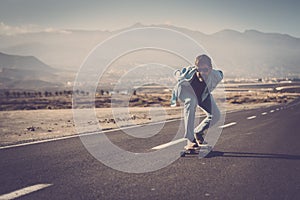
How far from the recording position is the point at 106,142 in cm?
843

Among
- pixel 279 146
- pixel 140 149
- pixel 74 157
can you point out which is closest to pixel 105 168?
pixel 74 157

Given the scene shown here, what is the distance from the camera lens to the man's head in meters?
6.17

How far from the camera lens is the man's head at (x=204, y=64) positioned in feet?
20.2

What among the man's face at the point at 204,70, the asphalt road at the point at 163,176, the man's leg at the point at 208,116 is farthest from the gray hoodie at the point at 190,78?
the asphalt road at the point at 163,176

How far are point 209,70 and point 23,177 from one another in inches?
140

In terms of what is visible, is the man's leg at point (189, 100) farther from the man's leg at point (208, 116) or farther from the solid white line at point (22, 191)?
the solid white line at point (22, 191)

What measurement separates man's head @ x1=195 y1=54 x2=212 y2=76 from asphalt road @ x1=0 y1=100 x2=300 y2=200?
155 cm

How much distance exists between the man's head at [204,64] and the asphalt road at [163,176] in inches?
61.0

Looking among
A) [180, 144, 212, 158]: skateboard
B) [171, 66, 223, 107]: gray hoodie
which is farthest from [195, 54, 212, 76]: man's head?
[180, 144, 212, 158]: skateboard

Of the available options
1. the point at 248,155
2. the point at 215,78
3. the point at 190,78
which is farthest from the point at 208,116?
the point at 248,155

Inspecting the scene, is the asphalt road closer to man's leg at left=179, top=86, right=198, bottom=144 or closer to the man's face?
man's leg at left=179, top=86, right=198, bottom=144

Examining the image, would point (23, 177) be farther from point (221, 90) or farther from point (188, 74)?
point (221, 90)

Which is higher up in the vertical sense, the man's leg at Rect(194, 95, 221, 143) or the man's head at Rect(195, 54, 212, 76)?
the man's head at Rect(195, 54, 212, 76)

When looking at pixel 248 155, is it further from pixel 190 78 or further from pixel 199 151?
pixel 190 78
